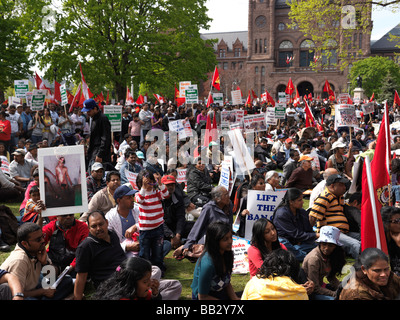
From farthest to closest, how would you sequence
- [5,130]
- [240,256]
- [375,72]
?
1. [375,72]
2. [5,130]
3. [240,256]

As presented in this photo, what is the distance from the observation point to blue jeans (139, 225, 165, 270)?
5398 millimetres

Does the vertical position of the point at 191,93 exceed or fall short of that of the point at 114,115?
it exceeds it

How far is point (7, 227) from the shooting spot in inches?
258

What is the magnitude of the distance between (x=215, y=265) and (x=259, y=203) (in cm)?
247

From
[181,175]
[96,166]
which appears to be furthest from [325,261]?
[181,175]

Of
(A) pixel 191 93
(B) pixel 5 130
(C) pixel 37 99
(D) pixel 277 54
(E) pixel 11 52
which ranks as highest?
(D) pixel 277 54

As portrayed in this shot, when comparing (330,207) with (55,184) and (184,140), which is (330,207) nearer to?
(55,184)

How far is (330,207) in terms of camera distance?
6.25 m

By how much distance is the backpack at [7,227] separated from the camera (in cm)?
649

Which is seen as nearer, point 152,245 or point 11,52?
point 152,245

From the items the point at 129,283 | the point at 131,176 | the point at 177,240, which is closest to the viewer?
the point at 129,283

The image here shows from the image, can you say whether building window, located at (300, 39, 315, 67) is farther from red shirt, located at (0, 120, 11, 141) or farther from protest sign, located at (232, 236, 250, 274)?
protest sign, located at (232, 236, 250, 274)

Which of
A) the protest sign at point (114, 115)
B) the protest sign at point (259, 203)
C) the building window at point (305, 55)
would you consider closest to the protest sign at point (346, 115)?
the protest sign at point (114, 115)

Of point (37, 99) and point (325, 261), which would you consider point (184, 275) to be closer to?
point (325, 261)
